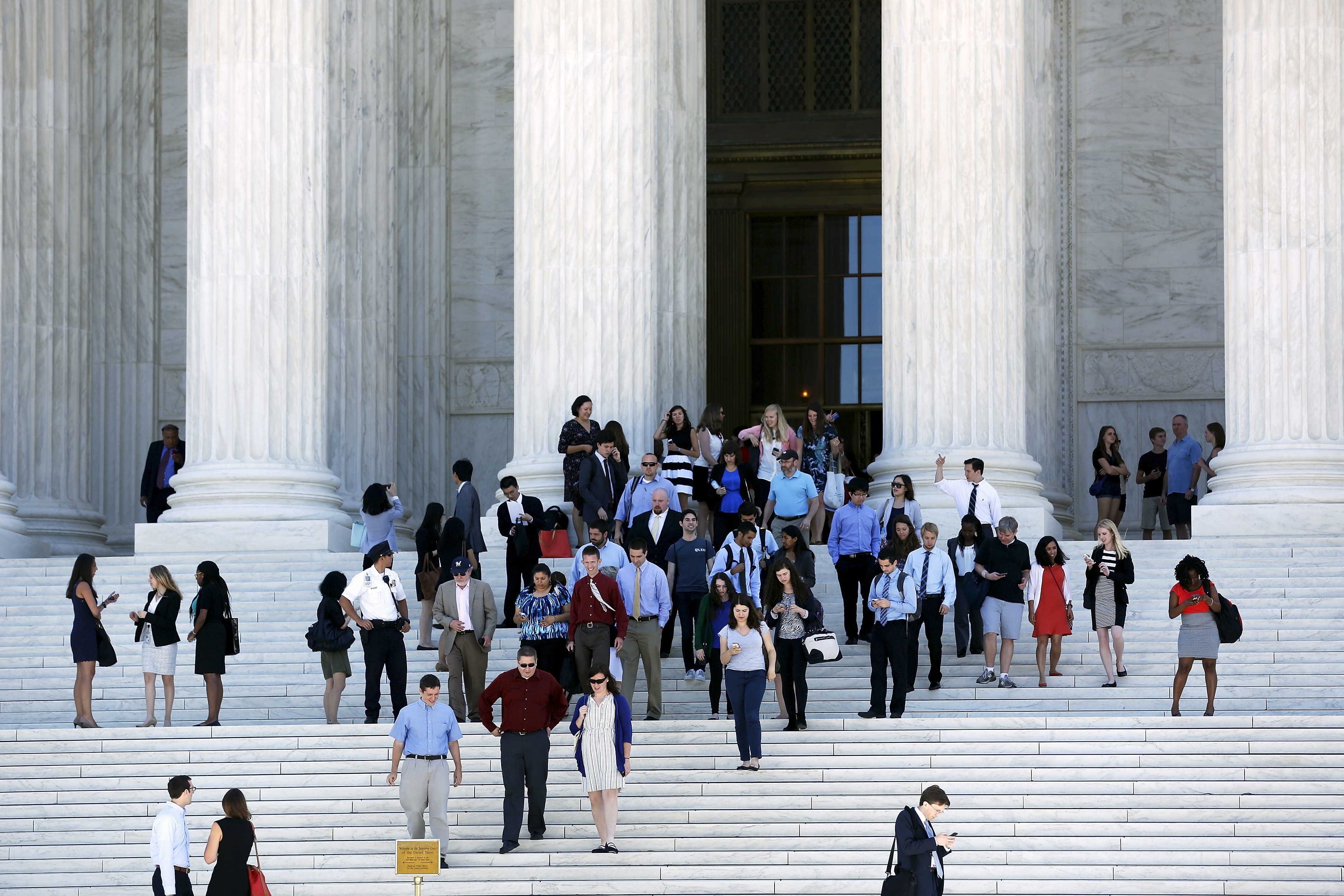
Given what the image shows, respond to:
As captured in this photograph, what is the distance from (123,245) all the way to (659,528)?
14901mm

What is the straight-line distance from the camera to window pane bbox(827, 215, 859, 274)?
3644 centimetres

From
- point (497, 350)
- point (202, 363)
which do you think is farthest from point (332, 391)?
point (497, 350)

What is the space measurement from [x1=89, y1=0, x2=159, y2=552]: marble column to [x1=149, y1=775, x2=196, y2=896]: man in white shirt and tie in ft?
61.0

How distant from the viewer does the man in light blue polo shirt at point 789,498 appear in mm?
24297

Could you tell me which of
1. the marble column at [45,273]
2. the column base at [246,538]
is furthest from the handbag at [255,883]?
the marble column at [45,273]

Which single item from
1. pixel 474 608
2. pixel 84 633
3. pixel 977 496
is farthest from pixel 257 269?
pixel 977 496

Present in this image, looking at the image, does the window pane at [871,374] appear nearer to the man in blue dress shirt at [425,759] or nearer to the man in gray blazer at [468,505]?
the man in gray blazer at [468,505]

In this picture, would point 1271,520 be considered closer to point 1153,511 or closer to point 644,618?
point 1153,511

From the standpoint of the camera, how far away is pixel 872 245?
3641cm

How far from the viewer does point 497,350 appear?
34.7m

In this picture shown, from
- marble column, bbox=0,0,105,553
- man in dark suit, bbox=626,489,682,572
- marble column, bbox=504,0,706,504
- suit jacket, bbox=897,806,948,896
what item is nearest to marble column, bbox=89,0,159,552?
marble column, bbox=0,0,105,553

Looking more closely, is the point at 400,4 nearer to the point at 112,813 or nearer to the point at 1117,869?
the point at 112,813

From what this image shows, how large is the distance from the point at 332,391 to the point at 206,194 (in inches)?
124

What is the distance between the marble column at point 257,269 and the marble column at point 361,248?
67 centimetres
